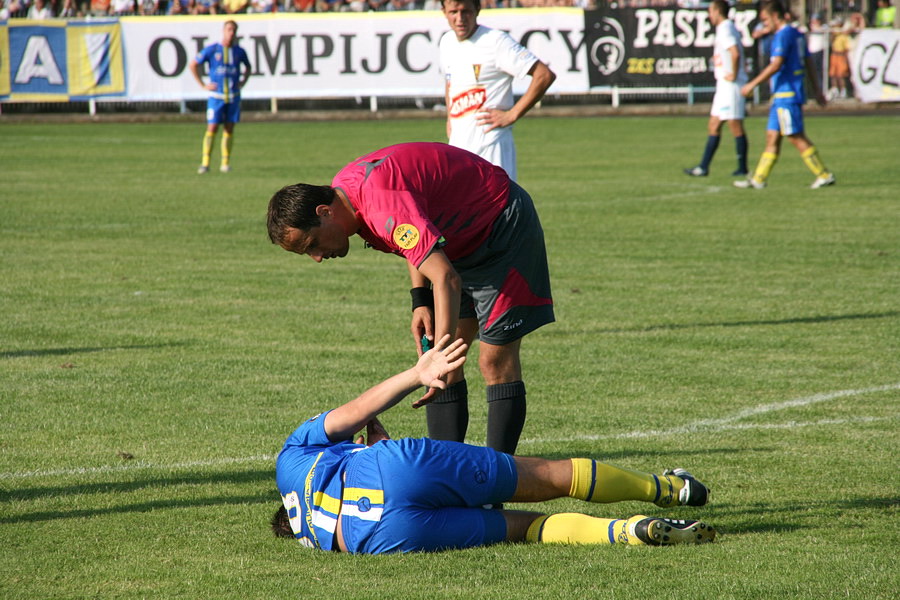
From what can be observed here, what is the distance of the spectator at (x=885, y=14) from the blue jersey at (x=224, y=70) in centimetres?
2028

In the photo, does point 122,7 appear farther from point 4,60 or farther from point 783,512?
point 783,512

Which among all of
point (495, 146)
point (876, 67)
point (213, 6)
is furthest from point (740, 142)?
point (213, 6)

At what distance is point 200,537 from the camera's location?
4.55 meters

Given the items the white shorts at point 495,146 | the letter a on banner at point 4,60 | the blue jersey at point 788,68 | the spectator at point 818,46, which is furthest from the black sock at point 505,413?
the letter a on banner at point 4,60

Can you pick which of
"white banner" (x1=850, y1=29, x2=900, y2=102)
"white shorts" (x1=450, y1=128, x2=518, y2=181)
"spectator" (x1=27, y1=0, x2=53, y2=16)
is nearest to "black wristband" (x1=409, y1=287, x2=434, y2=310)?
"white shorts" (x1=450, y1=128, x2=518, y2=181)

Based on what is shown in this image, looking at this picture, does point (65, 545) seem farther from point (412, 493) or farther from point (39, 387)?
point (39, 387)

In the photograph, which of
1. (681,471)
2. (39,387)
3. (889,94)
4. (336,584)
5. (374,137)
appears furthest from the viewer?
(889,94)

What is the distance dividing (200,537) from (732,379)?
365 cm

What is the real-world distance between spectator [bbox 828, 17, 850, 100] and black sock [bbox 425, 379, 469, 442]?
1115 inches

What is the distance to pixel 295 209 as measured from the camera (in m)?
4.09

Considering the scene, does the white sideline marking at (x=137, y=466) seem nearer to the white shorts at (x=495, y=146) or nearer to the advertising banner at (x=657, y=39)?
the white shorts at (x=495, y=146)

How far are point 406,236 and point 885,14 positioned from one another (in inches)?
1287

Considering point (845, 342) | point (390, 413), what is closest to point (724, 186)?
point (845, 342)

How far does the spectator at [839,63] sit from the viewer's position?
102 ft
